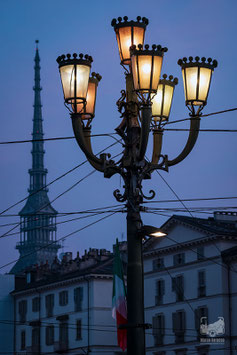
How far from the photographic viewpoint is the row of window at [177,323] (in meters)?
67.8

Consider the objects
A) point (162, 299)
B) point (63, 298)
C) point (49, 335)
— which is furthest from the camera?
point (49, 335)

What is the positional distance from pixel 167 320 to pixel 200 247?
6.64 metres

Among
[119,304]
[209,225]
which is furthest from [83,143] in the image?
[209,225]

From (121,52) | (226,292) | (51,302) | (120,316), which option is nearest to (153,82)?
(121,52)

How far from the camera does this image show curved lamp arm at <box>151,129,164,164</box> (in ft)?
39.8

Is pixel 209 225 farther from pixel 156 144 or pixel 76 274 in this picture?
pixel 156 144

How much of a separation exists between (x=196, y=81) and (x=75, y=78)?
4.97 ft

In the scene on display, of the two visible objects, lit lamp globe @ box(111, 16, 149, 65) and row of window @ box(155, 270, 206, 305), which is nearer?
lit lamp globe @ box(111, 16, 149, 65)

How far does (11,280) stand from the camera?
9300 cm

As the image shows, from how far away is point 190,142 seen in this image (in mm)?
11875

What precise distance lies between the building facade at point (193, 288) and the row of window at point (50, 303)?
841cm

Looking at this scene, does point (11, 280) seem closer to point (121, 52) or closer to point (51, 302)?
point (51, 302)

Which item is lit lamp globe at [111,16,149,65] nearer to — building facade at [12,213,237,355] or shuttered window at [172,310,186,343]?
building facade at [12,213,237,355]

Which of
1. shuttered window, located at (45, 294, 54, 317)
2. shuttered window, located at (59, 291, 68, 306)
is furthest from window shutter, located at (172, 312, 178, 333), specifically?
shuttered window, located at (45, 294, 54, 317)
